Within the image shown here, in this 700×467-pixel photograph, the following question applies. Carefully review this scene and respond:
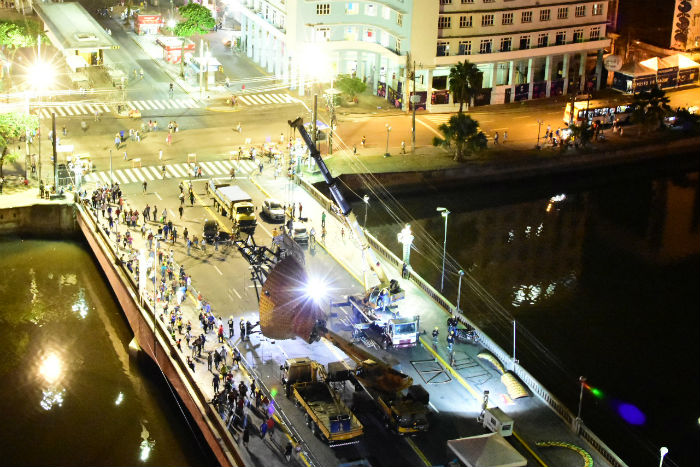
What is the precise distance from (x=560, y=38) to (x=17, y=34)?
67939 mm

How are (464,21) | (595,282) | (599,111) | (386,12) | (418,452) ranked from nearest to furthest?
(418,452) → (595,282) → (464,21) → (599,111) → (386,12)

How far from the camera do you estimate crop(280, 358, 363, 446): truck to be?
68.4 meters

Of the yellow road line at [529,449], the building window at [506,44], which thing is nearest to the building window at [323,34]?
the building window at [506,44]

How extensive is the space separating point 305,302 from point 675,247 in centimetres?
4710

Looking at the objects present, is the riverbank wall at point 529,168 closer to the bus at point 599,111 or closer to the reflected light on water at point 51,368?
the bus at point 599,111

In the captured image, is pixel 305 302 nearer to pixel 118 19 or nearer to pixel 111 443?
pixel 111 443

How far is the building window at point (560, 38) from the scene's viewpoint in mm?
144125

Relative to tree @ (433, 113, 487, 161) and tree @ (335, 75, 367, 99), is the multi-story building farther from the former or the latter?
tree @ (433, 113, 487, 161)

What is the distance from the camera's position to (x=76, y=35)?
14662 centimetres

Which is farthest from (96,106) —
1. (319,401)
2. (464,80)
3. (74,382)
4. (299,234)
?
(319,401)

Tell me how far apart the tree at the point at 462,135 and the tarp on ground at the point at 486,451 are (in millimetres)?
58767

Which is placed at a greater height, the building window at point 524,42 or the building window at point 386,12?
the building window at point 386,12

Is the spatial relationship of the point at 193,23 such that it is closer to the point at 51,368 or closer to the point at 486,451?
the point at 51,368

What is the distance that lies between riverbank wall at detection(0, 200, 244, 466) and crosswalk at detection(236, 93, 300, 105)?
39694 mm
